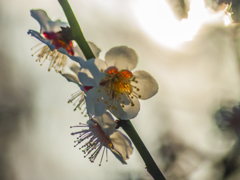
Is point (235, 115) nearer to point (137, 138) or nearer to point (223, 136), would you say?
point (223, 136)

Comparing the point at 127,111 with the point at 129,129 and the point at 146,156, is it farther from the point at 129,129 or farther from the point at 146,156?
the point at 146,156

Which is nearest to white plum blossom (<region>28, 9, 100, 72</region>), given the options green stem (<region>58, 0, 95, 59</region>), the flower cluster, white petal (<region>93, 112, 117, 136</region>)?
the flower cluster

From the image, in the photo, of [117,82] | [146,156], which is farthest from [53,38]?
[146,156]

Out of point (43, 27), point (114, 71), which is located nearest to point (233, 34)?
point (114, 71)

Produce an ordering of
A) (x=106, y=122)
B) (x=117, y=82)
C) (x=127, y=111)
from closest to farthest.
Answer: (x=106, y=122)
(x=127, y=111)
(x=117, y=82)

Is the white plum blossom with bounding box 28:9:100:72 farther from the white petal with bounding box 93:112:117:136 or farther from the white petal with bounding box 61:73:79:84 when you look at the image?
the white petal with bounding box 93:112:117:136

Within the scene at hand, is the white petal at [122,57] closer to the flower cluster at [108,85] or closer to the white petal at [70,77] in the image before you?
the flower cluster at [108,85]

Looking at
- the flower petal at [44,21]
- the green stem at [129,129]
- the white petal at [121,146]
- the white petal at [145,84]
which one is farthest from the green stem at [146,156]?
the flower petal at [44,21]
